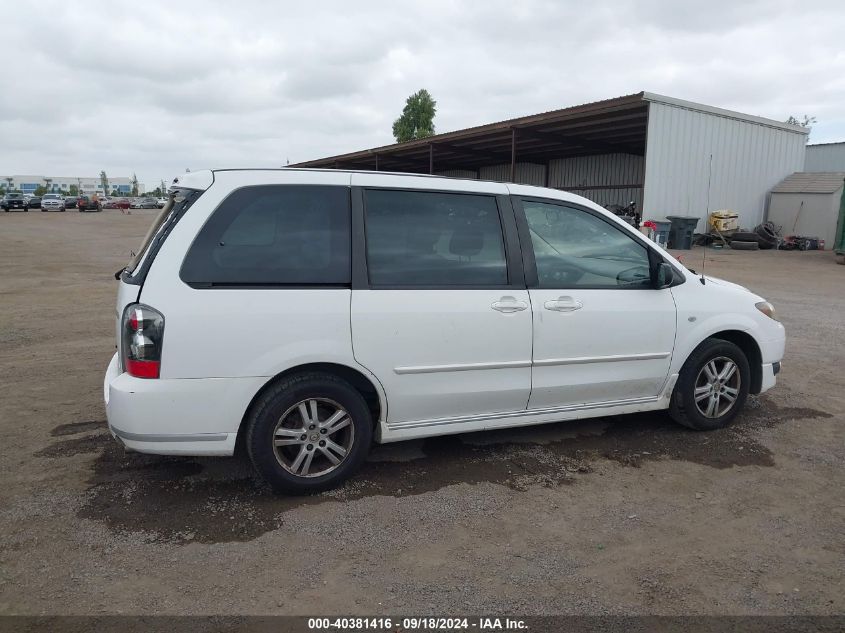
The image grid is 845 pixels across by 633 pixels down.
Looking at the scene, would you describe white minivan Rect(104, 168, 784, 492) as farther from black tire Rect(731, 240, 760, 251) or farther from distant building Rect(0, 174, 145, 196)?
distant building Rect(0, 174, 145, 196)

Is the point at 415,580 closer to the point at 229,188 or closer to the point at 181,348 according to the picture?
the point at 181,348

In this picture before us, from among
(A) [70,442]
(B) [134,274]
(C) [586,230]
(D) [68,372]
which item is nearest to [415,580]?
(B) [134,274]

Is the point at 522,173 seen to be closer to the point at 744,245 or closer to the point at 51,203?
the point at 744,245

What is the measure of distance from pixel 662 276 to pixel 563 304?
0.81 meters

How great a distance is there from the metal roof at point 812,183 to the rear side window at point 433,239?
23.4 metres

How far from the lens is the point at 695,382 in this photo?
4473 millimetres

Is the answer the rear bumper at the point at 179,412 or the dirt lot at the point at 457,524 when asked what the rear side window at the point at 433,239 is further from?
the dirt lot at the point at 457,524

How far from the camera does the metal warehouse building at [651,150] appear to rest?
19312 millimetres

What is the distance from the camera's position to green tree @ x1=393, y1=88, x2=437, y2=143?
44.9 m

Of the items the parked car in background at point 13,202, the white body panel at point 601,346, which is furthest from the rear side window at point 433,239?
the parked car in background at point 13,202

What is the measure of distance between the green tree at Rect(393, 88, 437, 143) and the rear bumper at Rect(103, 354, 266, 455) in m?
43.6

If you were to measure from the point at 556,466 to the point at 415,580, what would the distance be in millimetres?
1518

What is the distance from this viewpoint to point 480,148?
27.8m

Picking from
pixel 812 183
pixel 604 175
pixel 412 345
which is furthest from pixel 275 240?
pixel 604 175
